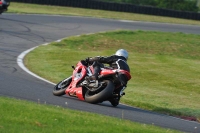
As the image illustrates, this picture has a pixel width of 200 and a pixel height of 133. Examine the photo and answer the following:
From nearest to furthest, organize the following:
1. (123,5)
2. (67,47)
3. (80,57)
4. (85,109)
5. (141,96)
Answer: (85,109) → (141,96) → (80,57) → (67,47) → (123,5)

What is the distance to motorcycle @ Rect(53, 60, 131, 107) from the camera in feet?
38.8

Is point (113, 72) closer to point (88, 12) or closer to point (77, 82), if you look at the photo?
point (77, 82)

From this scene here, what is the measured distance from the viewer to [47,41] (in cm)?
2478

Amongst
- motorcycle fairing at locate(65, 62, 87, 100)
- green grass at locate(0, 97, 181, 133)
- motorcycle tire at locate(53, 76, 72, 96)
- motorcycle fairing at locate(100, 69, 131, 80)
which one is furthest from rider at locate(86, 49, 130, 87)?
green grass at locate(0, 97, 181, 133)

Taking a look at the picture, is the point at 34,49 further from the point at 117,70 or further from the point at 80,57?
the point at 117,70

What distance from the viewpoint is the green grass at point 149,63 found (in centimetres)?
1432

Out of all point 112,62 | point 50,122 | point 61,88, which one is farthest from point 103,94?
point 50,122

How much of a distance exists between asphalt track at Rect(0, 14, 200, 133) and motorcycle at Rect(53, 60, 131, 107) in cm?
16

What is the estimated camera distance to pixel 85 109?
439 inches

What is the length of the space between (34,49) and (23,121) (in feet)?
46.5

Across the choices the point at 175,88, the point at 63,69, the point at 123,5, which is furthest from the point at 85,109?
the point at 123,5

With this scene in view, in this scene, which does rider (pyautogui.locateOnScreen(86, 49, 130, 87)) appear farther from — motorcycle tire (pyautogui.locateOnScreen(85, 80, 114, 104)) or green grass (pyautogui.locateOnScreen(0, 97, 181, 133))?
green grass (pyautogui.locateOnScreen(0, 97, 181, 133))

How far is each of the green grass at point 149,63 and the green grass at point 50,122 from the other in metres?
3.92

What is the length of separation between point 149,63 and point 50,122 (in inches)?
512
